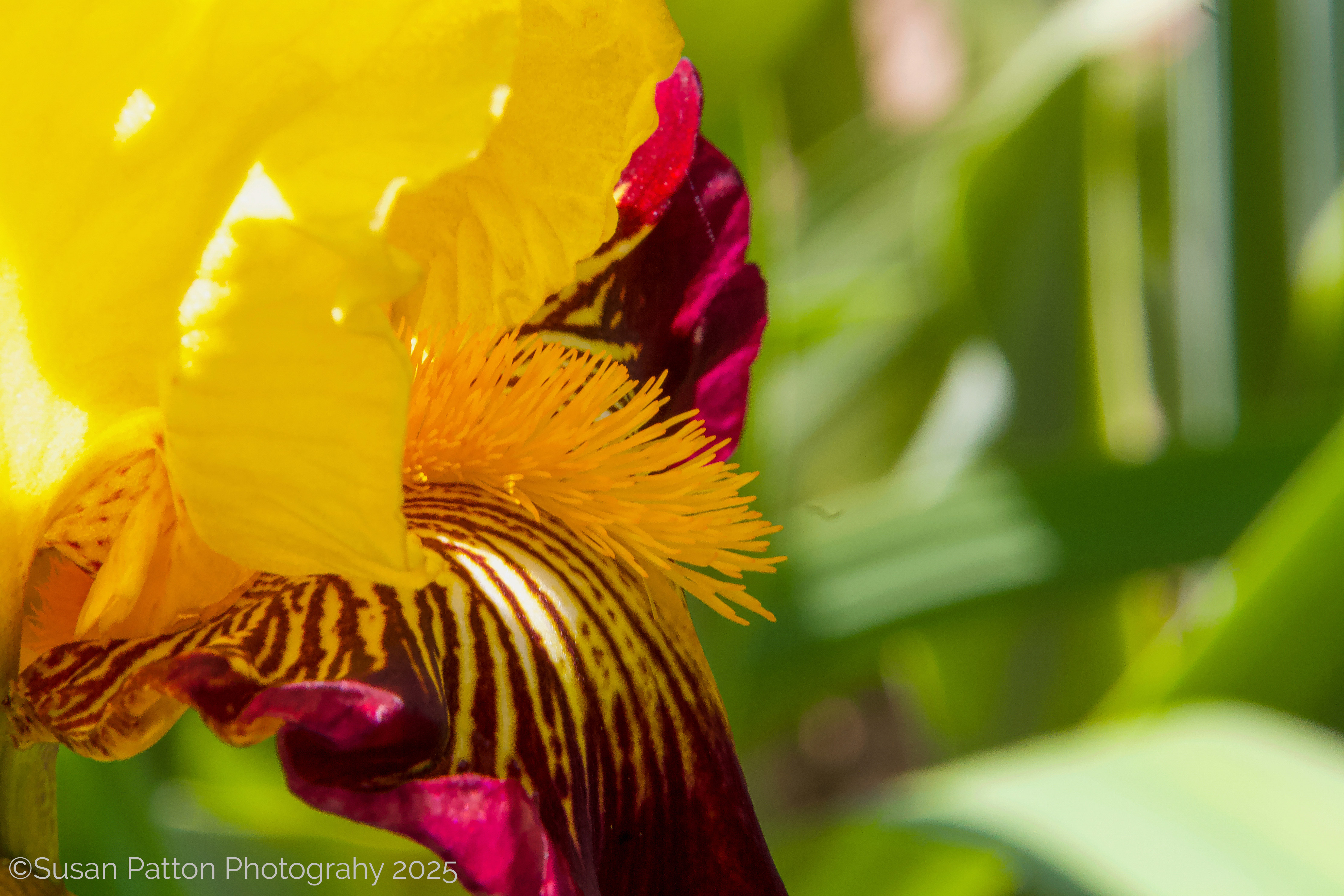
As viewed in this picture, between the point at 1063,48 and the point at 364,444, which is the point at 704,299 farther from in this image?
the point at 1063,48

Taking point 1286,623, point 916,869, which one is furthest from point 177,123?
point 1286,623

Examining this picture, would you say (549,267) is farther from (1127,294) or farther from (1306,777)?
(1127,294)

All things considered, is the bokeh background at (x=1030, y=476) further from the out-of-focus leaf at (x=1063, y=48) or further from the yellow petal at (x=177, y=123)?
the yellow petal at (x=177, y=123)

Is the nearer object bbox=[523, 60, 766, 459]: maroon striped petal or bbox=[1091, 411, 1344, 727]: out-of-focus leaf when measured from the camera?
bbox=[523, 60, 766, 459]: maroon striped petal

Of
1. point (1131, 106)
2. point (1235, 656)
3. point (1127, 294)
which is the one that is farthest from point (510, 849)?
point (1131, 106)

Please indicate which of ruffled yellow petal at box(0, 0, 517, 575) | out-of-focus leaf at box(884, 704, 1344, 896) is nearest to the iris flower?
ruffled yellow petal at box(0, 0, 517, 575)

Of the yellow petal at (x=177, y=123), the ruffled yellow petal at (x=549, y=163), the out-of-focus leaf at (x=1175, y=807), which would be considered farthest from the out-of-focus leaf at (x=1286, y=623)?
the yellow petal at (x=177, y=123)

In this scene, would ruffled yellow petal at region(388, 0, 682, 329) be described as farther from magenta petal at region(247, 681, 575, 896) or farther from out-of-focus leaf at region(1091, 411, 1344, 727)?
out-of-focus leaf at region(1091, 411, 1344, 727)
